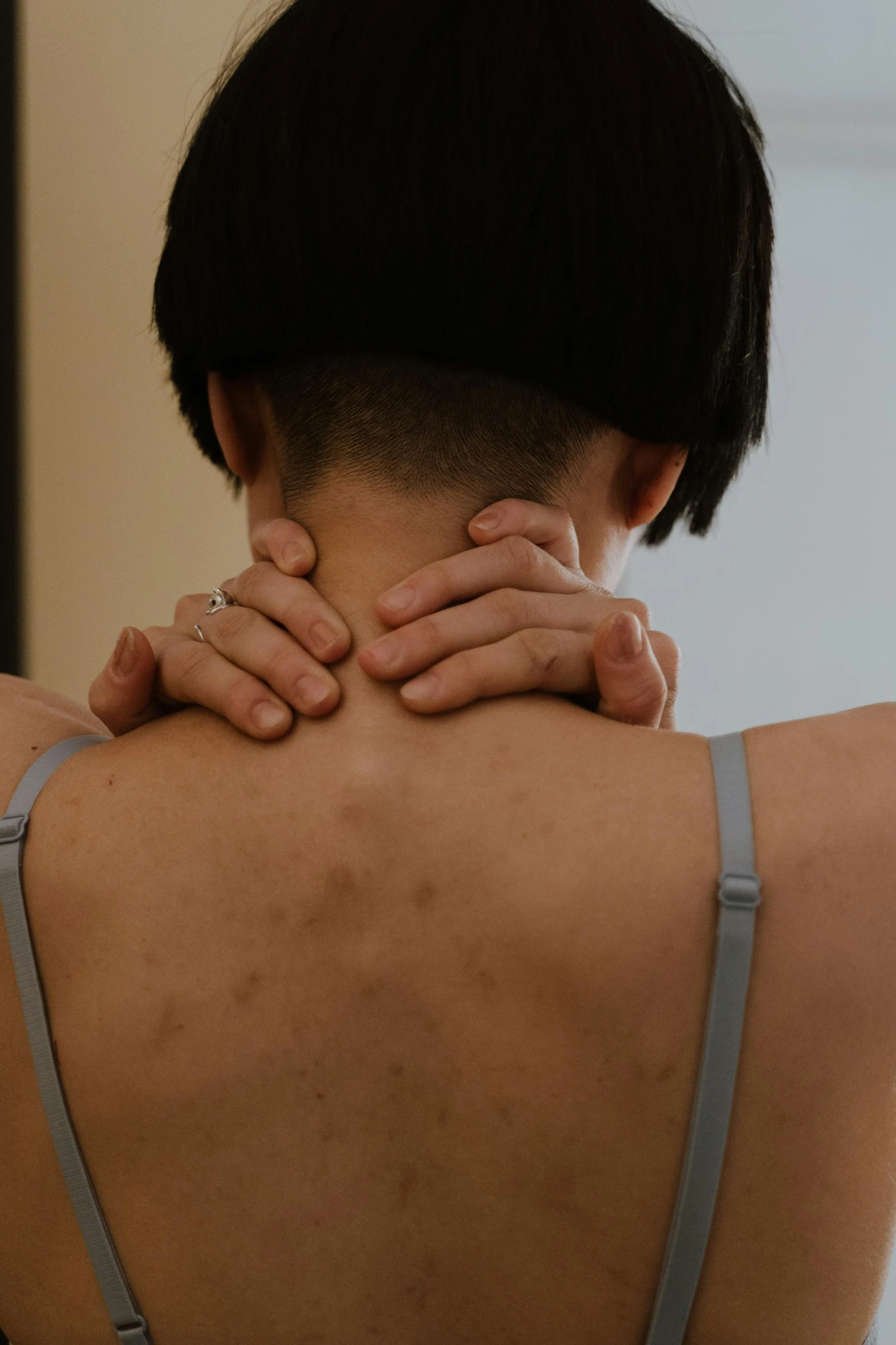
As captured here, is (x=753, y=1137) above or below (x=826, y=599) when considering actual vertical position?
below

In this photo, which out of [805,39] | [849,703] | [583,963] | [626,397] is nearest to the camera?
[583,963]

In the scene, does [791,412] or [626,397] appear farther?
[791,412]

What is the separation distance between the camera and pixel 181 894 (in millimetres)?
668

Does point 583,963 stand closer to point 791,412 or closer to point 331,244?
point 331,244

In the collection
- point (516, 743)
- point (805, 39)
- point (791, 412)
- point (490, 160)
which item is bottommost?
point (516, 743)

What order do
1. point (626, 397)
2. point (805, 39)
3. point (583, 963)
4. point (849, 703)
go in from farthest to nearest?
point (849, 703)
point (805, 39)
point (626, 397)
point (583, 963)

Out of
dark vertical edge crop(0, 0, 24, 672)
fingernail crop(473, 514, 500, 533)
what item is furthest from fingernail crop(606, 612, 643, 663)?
dark vertical edge crop(0, 0, 24, 672)

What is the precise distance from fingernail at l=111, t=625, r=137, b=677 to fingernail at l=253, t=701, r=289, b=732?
143 millimetres

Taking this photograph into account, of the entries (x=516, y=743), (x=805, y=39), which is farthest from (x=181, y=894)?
A: (x=805, y=39)

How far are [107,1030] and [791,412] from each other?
1.68 metres

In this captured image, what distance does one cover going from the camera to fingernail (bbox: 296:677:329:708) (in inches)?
26.1

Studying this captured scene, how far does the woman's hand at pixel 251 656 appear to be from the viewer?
67 cm

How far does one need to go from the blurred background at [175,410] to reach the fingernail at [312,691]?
1138 millimetres

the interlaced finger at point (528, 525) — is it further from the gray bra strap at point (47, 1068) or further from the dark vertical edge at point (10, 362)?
the dark vertical edge at point (10, 362)
